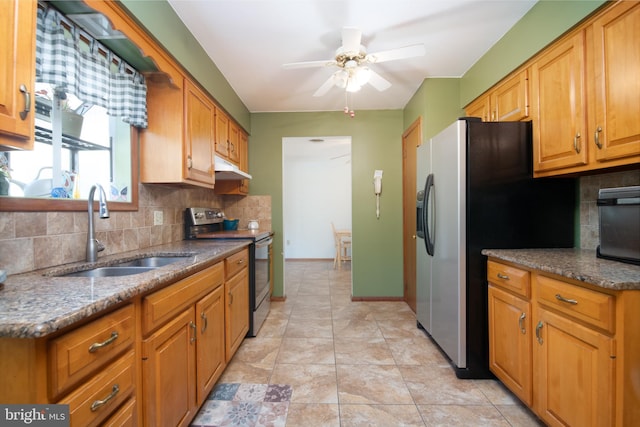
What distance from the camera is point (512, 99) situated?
6.72 ft

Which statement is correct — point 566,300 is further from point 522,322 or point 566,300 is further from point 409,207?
point 409,207

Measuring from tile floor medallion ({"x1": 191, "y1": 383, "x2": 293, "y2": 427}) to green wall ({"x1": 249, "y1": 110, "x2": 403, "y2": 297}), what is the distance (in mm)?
1827

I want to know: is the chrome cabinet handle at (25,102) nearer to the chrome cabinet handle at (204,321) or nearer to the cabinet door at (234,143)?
Answer: the chrome cabinet handle at (204,321)

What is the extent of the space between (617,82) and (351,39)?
1458 mm

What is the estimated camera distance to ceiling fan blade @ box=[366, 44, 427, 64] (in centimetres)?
180

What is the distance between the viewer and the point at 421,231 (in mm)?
2498

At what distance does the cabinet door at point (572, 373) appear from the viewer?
1.09 meters

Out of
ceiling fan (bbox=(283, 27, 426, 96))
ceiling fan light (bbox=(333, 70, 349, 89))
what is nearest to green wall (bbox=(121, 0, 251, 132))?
ceiling fan (bbox=(283, 27, 426, 96))

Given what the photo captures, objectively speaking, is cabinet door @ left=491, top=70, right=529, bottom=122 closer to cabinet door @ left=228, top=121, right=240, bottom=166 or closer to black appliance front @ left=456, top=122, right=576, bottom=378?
black appliance front @ left=456, top=122, right=576, bottom=378

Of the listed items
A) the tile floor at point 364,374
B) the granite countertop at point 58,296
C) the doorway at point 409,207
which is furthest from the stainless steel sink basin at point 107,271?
the doorway at point 409,207

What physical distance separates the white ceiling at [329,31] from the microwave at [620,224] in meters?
1.35

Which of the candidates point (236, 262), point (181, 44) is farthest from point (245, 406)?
point (181, 44)

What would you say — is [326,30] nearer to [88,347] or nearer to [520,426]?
[88,347]

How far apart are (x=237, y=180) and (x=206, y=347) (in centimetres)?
212
